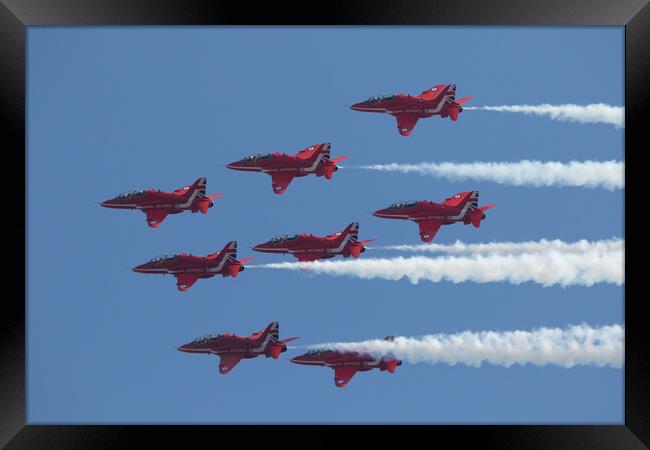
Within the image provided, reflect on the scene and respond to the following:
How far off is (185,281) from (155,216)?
2.86m

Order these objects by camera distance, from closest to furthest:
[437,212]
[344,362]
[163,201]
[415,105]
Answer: [344,362] → [437,212] → [415,105] → [163,201]

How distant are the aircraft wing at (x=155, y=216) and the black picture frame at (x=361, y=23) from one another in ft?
48.7

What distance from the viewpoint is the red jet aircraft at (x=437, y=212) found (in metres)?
53.4

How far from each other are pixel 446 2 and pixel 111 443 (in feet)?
51.2

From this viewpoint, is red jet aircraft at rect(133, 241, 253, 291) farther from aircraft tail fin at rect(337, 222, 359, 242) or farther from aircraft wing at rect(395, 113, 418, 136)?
aircraft wing at rect(395, 113, 418, 136)

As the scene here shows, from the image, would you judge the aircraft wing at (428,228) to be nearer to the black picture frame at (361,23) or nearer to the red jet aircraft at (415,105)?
the red jet aircraft at (415,105)

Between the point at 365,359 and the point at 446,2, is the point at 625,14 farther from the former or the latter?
the point at 365,359

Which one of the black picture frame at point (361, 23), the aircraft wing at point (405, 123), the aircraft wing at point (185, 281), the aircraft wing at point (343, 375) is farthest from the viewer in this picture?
the aircraft wing at point (185, 281)

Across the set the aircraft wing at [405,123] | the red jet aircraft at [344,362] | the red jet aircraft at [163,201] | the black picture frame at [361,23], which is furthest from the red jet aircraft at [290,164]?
the black picture frame at [361,23]

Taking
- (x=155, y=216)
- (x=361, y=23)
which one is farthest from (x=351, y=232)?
(x=361, y=23)

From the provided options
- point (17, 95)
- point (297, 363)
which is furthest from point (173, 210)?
point (17, 95)

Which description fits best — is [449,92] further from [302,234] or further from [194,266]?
[194,266]

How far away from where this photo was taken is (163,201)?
5506 cm

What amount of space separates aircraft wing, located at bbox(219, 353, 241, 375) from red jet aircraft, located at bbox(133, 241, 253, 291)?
3132mm
